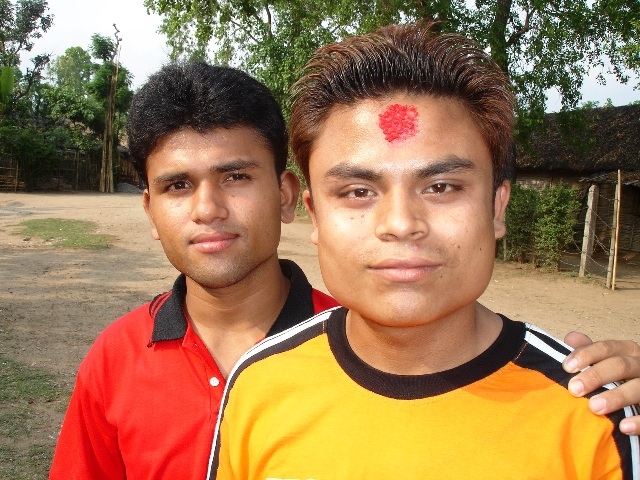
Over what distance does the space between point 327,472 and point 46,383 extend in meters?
4.68

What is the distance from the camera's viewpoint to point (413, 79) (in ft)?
4.83

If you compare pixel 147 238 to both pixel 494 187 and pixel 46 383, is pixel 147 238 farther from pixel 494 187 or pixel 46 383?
pixel 494 187

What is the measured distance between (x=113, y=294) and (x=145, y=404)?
285 inches

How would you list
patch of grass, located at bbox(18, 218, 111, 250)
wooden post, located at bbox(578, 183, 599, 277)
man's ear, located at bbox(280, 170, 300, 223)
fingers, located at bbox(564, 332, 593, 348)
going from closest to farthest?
fingers, located at bbox(564, 332, 593, 348) → man's ear, located at bbox(280, 170, 300, 223) → wooden post, located at bbox(578, 183, 599, 277) → patch of grass, located at bbox(18, 218, 111, 250)

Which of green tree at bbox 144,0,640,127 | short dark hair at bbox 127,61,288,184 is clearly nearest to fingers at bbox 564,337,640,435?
short dark hair at bbox 127,61,288,184

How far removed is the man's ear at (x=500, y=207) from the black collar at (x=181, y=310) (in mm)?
763

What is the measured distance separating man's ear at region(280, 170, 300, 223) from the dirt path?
13.4ft

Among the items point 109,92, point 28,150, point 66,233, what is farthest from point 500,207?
point 109,92

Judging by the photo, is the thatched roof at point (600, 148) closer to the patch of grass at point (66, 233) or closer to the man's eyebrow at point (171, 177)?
the patch of grass at point (66, 233)

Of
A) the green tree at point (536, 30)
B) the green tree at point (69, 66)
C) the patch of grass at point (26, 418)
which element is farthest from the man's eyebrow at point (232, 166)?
the green tree at point (69, 66)

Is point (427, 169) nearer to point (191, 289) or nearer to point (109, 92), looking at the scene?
point (191, 289)

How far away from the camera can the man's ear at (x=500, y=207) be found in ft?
4.93

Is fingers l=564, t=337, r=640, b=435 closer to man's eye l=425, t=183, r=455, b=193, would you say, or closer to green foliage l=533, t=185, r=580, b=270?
man's eye l=425, t=183, r=455, b=193

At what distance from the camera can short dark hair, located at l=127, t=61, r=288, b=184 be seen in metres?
2.00
